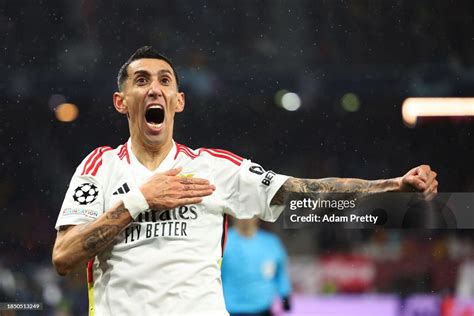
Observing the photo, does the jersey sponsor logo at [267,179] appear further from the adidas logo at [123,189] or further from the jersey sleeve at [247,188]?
the adidas logo at [123,189]

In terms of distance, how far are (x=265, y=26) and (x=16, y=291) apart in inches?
52.6

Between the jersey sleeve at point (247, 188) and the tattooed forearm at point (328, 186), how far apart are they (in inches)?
0.9

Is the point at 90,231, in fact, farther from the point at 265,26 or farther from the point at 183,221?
the point at 265,26

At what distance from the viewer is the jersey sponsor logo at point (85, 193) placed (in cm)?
175

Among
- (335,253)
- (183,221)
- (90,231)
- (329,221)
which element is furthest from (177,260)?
(335,253)

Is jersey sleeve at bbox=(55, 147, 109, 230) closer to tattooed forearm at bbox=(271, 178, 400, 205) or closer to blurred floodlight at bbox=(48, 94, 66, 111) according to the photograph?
tattooed forearm at bbox=(271, 178, 400, 205)

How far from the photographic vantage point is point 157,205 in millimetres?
1699

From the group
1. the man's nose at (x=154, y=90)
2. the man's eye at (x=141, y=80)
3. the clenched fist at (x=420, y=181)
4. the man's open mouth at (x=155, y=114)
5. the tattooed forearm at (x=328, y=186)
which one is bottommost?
the clenched fist at (x=420, y=181)

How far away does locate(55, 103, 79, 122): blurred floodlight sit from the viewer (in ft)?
8.89

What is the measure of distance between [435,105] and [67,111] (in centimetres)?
142

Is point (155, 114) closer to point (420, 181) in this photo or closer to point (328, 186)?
point (328, 186)

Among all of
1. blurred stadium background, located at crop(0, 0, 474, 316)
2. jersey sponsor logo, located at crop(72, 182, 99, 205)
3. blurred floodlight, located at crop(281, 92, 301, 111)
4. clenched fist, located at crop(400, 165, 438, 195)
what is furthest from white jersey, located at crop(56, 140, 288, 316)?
blurred floodlight, located at crop(281, 92, 301, 111)

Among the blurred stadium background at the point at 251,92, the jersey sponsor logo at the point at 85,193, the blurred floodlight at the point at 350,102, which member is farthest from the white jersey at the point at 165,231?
the blurred floodlight at the point at 350,102

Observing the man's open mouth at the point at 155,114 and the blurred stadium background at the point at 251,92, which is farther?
the blurred stadium background at the point at 251,92
